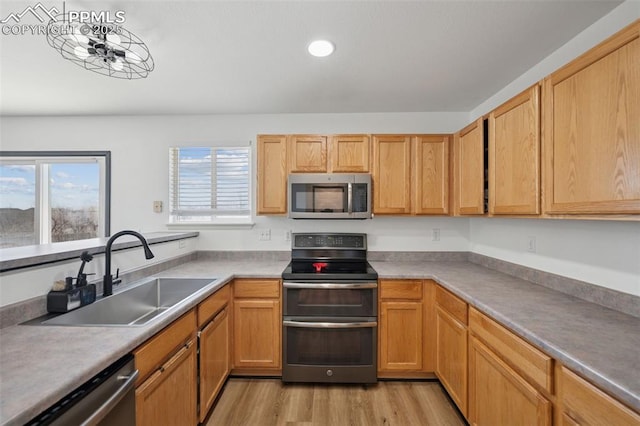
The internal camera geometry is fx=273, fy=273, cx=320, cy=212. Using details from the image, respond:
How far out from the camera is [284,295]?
226 centimetres

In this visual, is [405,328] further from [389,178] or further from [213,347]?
[213,347]

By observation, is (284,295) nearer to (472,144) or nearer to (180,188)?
(180,188)

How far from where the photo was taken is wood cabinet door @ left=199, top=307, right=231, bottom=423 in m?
1.73

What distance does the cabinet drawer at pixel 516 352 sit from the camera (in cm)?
109

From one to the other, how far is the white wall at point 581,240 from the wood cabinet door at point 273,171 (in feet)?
6.48

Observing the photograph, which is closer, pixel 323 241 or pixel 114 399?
pixel 114 399

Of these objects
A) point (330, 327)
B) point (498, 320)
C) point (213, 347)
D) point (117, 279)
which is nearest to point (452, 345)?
point (498, 320)

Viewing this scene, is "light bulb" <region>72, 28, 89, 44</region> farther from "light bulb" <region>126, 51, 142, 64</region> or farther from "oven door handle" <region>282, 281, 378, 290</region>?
"oven door handle" <region>282, 281, 378, 290</region>

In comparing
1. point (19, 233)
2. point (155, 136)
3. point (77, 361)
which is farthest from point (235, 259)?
point (19, 233)

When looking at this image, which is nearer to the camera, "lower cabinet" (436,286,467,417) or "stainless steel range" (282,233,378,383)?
"lower cabinet" (436,286,467,417)

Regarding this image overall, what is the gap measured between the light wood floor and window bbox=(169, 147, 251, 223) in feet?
5.27

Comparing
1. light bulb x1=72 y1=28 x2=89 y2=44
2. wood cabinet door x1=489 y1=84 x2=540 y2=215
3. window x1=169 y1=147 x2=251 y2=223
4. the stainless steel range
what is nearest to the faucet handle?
the stainless steel range

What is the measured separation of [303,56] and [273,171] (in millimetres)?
1075

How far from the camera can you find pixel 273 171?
2.63m
